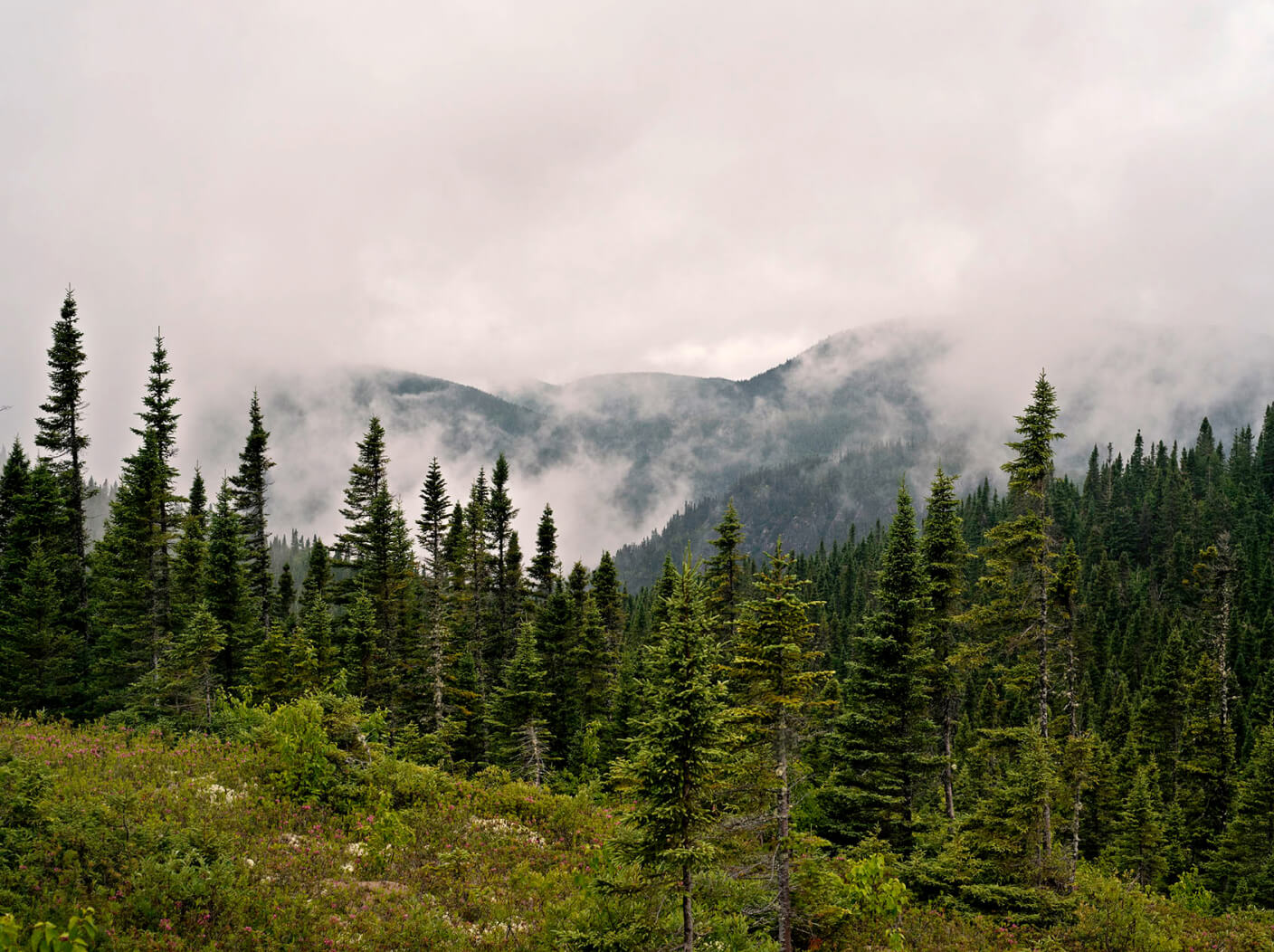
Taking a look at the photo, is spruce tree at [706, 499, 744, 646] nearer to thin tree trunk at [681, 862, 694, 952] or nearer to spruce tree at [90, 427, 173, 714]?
thin tree trunk at [681, 862, 694, 952]

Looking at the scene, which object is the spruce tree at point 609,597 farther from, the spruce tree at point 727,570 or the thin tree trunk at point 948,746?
the thin tree trunk at point 948,746

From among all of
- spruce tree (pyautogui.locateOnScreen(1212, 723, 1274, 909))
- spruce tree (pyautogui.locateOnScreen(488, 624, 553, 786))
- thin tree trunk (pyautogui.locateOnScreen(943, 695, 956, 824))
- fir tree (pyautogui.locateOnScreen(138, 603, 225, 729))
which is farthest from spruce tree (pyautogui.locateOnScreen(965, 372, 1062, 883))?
spruce tree (pyautogui.locateOnScreen(1212, 723, 1274, 909))

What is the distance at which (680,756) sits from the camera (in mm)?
12305

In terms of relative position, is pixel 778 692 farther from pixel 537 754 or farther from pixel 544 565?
pixel 544 565

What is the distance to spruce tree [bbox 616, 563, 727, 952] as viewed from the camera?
1222 centimetres

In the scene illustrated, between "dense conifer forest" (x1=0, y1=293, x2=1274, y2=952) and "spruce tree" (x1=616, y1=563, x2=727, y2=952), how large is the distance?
0.07 m

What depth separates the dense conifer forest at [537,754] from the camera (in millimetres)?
12391

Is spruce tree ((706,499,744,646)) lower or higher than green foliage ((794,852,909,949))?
higher

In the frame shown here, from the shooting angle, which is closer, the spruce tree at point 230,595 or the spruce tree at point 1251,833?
the spruce tree at point 230,595

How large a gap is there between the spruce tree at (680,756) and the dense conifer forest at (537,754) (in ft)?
0.21

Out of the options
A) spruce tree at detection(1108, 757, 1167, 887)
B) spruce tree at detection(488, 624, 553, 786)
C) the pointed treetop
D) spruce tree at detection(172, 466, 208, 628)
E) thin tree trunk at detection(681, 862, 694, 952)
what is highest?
the pointed treetop

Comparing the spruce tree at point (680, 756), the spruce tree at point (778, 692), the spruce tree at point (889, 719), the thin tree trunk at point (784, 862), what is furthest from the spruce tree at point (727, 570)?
the spruce tree at point (680, 756)

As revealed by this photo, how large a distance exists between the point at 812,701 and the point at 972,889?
8073 mm

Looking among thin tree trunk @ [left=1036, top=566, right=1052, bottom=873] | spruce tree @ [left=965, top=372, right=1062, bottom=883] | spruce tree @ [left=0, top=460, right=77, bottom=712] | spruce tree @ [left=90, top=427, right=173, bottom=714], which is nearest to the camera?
thin tree trunk @ [left=1036, top=566, right=1052, bottom=873]
